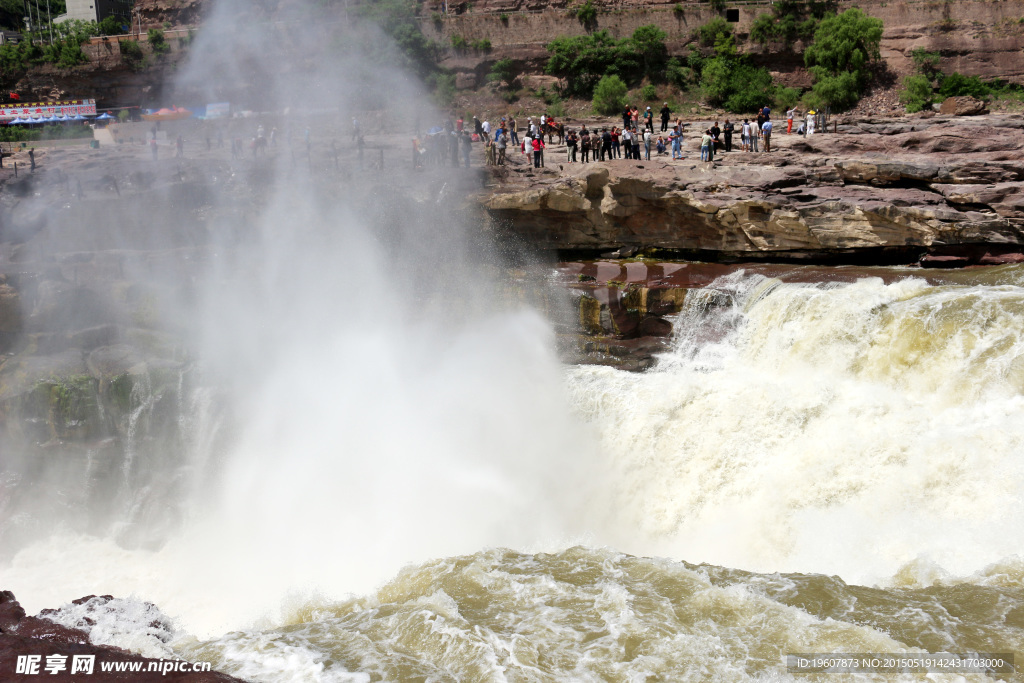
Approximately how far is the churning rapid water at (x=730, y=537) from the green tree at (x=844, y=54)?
11.8 meters

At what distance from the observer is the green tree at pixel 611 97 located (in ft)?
71.3

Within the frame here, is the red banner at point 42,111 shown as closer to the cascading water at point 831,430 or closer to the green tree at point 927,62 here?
the cascading water at point 831,430

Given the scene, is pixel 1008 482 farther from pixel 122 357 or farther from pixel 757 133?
pixel 122 357

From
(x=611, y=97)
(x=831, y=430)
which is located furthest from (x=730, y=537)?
(x=611, y=97)

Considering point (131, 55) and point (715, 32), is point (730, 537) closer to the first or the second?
point (715, 32)

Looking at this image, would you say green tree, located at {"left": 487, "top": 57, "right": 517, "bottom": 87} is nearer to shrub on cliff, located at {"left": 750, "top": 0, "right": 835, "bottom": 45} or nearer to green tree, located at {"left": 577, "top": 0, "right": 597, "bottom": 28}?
green tree, located at {"left": 577, "top": 0, "right": 597, "bottom": 28}

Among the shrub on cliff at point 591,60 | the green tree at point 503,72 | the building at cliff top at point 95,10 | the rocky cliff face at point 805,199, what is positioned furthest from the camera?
the building at cliff top at point 95,10

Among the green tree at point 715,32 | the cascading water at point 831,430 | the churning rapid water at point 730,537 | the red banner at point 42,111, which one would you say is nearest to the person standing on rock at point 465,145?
the churning rapid water at point 730,537

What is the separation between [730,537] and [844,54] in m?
17.5

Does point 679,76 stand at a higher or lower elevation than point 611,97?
higher

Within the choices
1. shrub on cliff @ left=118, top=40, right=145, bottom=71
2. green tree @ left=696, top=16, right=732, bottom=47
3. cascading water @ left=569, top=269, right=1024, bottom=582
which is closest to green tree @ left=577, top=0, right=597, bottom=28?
green tree @ left=696, top=16, right=732, bottom=47

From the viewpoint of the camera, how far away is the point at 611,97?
21.8 m

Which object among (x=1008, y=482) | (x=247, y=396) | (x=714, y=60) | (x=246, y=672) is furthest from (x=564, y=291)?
(x=714, y=60)

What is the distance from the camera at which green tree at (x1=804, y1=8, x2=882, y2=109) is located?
20000 mm
